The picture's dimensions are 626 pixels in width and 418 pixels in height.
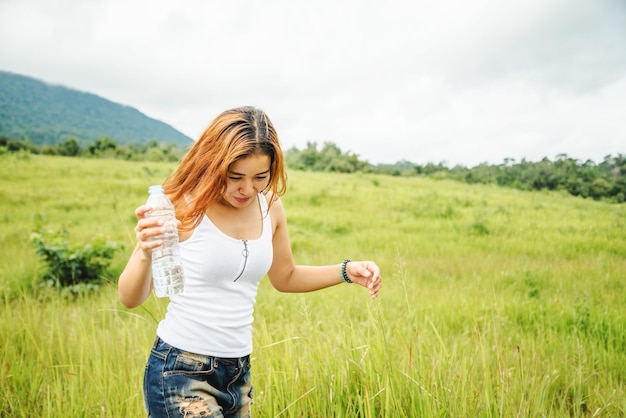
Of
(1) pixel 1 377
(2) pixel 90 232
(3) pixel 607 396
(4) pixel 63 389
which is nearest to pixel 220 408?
(4) pixel 63 389

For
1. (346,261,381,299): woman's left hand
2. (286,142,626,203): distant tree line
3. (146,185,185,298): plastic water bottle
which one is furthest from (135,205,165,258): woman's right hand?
(286,142,626,203): distant tree line

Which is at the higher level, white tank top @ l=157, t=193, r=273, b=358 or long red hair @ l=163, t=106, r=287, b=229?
long red hair @ l=163, t=106, r=287, b=229

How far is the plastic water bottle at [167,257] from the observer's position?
149 cm

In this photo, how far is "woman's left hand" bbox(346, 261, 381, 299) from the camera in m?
1.94

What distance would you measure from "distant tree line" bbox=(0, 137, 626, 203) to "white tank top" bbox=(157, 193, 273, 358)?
2.45ft

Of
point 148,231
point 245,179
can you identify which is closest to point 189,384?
point 148,231

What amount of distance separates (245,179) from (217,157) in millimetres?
135

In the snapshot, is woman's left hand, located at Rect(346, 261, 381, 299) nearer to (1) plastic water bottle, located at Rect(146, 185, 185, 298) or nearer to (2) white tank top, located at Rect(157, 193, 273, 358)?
(2) white tank top, located at Rect(157, 193, 273, 358)

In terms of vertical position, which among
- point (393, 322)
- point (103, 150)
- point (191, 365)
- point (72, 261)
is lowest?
point (393, 322)

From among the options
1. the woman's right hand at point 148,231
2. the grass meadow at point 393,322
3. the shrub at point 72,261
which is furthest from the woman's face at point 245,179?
the shrub at point 72,261

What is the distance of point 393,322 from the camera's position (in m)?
4.11

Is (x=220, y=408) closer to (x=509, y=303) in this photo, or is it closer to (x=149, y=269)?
(x=149, y=269)

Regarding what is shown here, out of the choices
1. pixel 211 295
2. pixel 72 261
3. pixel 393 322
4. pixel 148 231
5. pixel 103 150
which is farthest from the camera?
pixel 103 150

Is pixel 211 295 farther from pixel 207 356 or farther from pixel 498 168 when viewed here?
pixel 498 168
